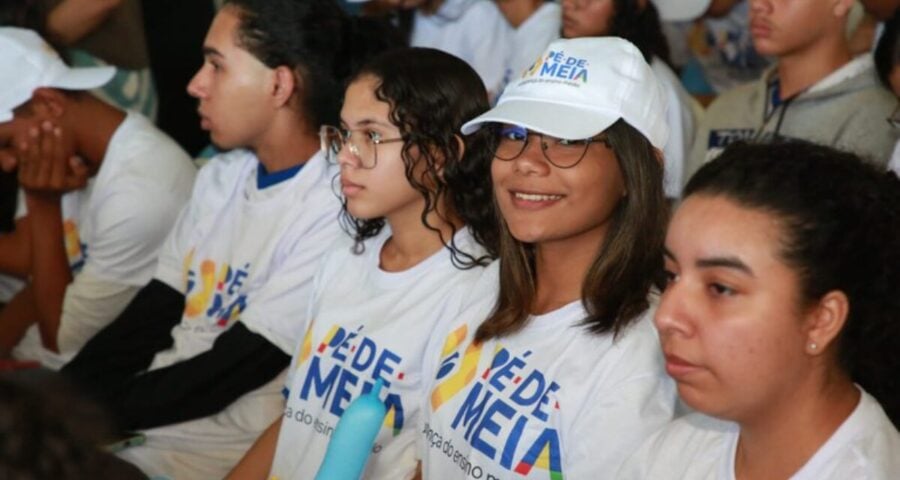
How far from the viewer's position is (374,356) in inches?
68.9

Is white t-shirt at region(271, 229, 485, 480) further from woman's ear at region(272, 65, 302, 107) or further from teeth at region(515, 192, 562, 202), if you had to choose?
woman's ear at region(272, 65, 302, 107)

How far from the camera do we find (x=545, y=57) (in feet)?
5.16

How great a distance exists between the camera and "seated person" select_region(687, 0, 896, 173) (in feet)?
7.46

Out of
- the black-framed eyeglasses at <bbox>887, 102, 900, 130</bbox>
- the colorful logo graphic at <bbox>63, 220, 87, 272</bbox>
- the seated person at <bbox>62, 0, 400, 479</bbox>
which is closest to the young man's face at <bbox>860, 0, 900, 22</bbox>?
the black-framed eyeglasses at <bbox>887, 102, 900, 130</bbox>

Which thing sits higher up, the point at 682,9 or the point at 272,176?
the point at 272,176

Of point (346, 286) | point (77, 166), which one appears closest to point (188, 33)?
point (77, 166)

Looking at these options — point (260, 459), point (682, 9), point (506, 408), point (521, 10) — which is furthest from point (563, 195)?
point (521, 10)

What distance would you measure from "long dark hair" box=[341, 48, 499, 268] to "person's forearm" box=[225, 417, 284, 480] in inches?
15.8

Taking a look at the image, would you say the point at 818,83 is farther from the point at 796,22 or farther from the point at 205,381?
the point at 205,381

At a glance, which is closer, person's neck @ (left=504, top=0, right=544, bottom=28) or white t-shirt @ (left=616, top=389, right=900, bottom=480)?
white t-shirt @ (left=616, top=389, right=900, bottom=480)

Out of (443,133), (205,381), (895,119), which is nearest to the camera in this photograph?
(443,133)

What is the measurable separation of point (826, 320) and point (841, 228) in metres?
0.09

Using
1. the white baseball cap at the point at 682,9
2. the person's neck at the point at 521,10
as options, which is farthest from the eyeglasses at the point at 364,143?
the person's neck at the point at 521,10

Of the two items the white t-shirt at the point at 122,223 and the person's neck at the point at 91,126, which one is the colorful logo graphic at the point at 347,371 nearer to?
the white t-shirt at the point at 122,223
